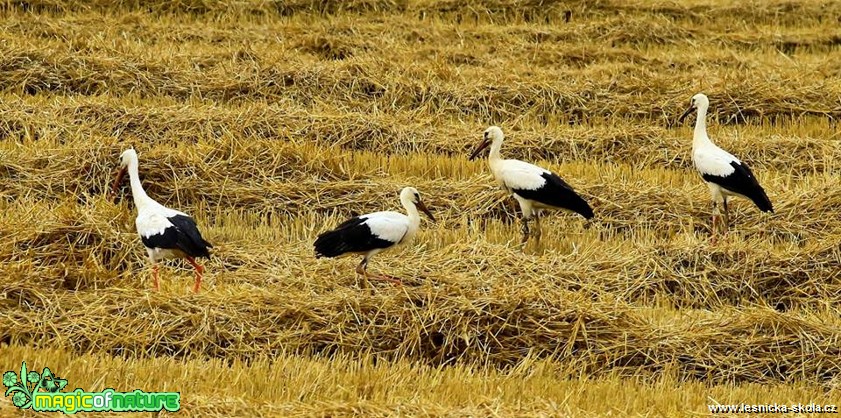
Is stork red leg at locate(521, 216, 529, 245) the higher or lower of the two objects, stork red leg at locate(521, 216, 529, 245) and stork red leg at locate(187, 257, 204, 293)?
the higher

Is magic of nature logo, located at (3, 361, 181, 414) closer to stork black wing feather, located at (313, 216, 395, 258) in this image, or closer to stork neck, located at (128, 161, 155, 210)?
stork black wing feather, located at (313, 216, 395, 258)

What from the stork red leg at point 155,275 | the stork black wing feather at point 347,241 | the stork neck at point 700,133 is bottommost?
the stork red leg at point 155,275

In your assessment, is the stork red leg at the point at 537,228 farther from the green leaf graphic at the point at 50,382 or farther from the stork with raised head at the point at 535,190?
the green leaf graphic at the point at 50,382

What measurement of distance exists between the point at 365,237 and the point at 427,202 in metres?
1.89

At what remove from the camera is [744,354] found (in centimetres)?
591

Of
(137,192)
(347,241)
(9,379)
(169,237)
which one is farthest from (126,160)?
(9,379)

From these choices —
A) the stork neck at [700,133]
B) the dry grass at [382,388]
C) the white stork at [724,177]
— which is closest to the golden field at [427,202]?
the dry grass at [382,388]

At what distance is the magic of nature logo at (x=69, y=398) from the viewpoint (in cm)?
452

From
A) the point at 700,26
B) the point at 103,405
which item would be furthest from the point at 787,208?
the point at 700,26

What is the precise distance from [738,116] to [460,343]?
21.3ft

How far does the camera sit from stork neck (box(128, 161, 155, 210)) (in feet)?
23.5

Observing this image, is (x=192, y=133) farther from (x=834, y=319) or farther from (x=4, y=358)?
(x=834, y=319)

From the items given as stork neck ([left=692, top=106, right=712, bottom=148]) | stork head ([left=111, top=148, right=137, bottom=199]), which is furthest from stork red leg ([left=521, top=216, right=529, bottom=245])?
stork head ([left=111, top=148, right=137, bottom=199])

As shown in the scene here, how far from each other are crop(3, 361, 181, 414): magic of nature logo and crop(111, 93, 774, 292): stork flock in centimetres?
168
